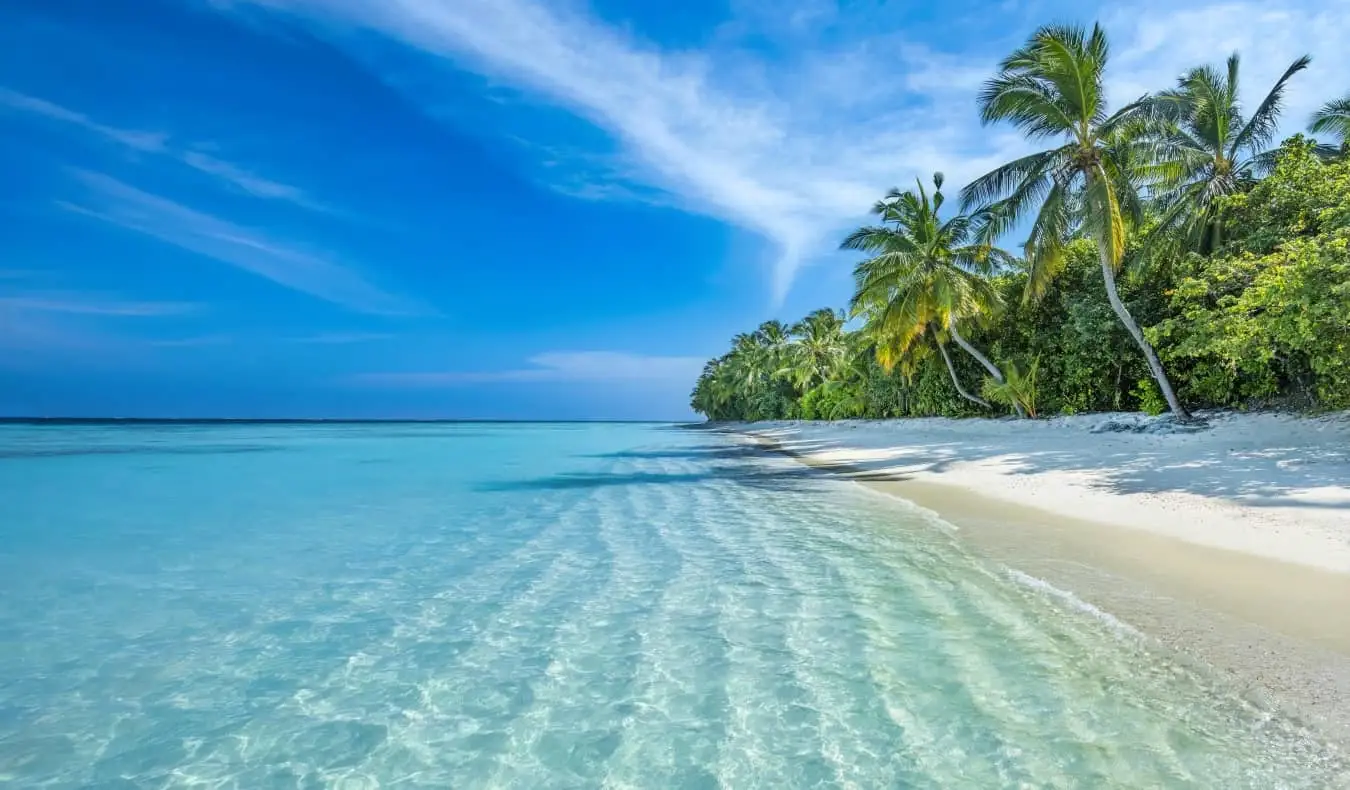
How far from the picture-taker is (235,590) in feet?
18.7

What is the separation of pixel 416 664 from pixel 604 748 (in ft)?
5.39

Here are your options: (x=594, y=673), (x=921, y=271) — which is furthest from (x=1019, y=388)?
(x=594, y=673)

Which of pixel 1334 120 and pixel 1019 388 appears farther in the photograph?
pixel 1019 388

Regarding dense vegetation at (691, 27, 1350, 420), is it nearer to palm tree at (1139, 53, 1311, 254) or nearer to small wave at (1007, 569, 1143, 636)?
palm tree at (1139, 53, 1311, 254)

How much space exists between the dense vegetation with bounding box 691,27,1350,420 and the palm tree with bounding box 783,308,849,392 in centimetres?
1652

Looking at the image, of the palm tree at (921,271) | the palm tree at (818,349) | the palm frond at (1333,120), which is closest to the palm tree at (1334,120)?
the palm frond at (1333,120)

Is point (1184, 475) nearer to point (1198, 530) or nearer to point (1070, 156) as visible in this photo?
point (1198, 530)

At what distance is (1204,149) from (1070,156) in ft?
16.6

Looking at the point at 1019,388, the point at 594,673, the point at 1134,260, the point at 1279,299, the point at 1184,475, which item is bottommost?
the point at 594,673

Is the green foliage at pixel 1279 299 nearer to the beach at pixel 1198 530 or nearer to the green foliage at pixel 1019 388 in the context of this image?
the beach at pixel 1198 530

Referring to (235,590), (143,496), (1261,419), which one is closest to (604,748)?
(235,590)

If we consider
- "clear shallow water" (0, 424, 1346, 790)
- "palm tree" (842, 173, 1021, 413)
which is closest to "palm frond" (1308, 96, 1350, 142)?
"palm tree" (842, 173, 1021, 413)

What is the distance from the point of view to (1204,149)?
17.9m

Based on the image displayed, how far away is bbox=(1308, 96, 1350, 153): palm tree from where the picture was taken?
632 inches
